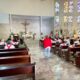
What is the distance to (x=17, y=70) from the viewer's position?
5.16 m

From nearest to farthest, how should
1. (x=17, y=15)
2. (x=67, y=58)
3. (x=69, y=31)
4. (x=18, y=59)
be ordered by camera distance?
1. (x=18, y=59)
2. (x=67, y=58)
3. (x=69, y=31)
4. (x=17, y=15)

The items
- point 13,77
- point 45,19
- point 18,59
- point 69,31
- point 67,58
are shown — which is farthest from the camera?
point 45,19

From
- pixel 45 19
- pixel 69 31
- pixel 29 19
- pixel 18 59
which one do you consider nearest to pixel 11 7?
pixel 29 19

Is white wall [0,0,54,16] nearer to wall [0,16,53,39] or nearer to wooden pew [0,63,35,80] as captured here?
wall [0,16,53,39]

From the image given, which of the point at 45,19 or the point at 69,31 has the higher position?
the point at 45,19

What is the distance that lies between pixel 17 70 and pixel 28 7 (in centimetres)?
1865

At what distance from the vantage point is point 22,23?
2389 cm

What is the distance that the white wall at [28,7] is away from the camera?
22109 mm

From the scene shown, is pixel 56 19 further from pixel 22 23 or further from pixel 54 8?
pixel 22 23

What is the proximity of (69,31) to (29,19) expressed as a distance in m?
7.10

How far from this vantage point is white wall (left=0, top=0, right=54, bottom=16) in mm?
22109

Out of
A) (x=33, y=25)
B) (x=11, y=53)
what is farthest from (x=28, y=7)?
(x=11, y=53)

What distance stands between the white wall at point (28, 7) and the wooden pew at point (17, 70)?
17.6 meters

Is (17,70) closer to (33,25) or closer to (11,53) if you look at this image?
(11,53)
